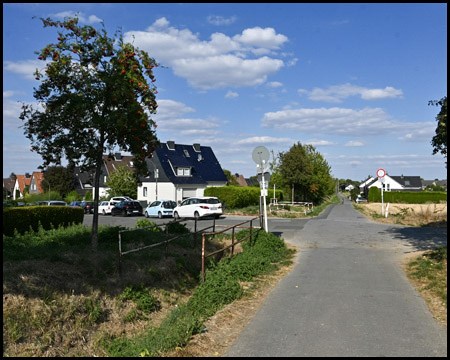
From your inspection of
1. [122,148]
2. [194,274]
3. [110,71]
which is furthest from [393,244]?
[110,71]

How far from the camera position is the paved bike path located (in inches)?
201

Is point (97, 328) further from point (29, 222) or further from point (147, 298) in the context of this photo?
Answer: point (29, 222)

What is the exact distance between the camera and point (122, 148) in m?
10.1

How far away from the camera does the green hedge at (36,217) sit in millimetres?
14781

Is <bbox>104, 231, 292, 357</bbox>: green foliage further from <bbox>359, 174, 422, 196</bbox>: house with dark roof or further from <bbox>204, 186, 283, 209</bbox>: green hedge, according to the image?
<bbox>359, 174, 422, 196</bbox>: house with dark roof

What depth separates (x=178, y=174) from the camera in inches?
2013

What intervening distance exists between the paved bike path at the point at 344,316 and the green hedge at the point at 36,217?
943 cm

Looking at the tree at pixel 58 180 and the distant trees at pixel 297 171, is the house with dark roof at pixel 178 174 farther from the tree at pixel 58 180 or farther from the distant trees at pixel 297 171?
the tree at pixel 58 180

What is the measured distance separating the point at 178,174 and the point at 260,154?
36920 mm

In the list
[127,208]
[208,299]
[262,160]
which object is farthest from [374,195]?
[208,299]

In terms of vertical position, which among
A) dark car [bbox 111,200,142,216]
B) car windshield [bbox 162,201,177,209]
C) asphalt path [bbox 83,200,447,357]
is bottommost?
asphalt path [bbox 83,200,447,357]

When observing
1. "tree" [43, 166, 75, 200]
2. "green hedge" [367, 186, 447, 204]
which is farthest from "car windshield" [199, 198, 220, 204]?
"tree" [43, 166, 75, 200]

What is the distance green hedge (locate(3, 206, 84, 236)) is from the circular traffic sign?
7.34m

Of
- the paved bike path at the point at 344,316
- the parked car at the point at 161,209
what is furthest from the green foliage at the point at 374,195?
the paved bike path at the point at 344,316
